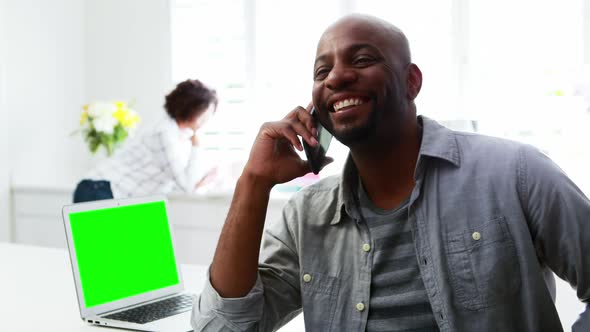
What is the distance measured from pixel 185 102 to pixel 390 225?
2.51 m

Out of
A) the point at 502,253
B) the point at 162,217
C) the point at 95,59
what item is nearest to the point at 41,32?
the point at 95,59

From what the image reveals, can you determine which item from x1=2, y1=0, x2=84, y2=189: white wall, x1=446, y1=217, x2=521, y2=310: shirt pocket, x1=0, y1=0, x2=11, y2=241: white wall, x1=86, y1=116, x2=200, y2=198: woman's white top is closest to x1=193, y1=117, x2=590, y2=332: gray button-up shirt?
x1=446, y1=217, x2=521, y2=310: shirt pocket

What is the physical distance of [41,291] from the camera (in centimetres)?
171

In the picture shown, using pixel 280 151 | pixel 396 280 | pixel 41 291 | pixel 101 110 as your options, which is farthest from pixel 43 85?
pixel 396 280

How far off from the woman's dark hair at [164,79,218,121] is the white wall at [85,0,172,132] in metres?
1.12

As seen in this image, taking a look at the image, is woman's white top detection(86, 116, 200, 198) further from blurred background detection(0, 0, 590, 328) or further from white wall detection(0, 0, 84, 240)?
white wall detection(0, 0, 84, 240)

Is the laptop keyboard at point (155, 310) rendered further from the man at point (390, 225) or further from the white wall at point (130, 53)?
the white wall at point (130, 53)

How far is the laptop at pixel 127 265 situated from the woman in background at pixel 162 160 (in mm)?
1783

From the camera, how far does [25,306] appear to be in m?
1.55

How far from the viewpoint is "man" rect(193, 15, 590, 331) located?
1.02 m

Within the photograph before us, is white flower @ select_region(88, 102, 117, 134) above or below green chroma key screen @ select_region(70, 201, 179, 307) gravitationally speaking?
above

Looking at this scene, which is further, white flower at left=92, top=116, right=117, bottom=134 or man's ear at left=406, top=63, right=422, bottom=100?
white flower at left=92, top=116, right=117, bottom=134

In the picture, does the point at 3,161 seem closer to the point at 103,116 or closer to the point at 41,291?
the point at 103,116

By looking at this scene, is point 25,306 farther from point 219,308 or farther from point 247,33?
point 247,33
